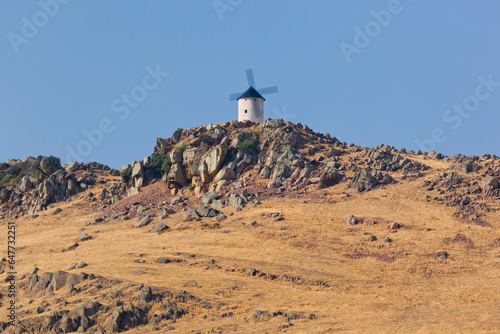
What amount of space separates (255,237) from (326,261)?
35.6 ft

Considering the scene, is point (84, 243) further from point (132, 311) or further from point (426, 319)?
point (426, 319)

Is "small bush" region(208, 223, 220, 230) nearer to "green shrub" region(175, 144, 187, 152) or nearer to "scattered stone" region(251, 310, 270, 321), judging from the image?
"green shrub" region(175, 144, 187, 152)

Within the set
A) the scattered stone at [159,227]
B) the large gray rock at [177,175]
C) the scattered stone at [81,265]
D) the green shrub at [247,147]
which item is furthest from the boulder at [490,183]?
the scattered stone at [81,265]

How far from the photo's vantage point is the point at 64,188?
361 feet

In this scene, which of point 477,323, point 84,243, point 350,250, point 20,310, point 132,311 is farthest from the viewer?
point 84,243

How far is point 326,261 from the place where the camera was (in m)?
61.1

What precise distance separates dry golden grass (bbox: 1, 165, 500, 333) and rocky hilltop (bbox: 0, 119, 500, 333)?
233 millimetres

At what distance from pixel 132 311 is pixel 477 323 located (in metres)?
25.7

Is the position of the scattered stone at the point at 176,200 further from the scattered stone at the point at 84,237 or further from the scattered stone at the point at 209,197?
the scattered stone at the point at 84,237

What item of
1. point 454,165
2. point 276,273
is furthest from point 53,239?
point 454,165

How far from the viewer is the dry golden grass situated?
43.9 metres

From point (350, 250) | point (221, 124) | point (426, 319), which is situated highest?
point (221, 124)

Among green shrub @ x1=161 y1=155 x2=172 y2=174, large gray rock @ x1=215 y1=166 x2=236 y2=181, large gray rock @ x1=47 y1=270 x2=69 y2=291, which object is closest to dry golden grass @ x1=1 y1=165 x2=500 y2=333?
large gray rock @ x1=47 y1=270 x2=69 y2=291

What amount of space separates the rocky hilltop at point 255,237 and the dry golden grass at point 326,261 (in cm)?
23
